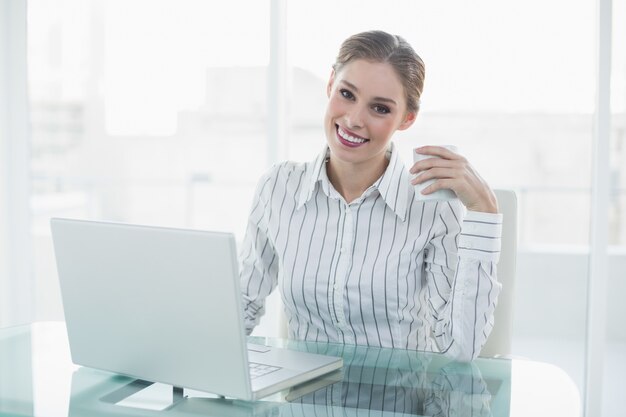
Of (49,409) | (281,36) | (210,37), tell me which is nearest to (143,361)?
(49,409)

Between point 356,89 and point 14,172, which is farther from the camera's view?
point 14,172

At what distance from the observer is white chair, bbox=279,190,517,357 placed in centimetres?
176

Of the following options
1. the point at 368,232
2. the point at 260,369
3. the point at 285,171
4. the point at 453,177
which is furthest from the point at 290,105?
the point at 260,369

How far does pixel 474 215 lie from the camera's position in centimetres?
153

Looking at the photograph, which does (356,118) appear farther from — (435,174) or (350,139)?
(435,174)

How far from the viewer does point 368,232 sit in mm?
1759

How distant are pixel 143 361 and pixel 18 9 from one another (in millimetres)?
2763

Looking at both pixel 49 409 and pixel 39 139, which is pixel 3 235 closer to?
pixel 39 139

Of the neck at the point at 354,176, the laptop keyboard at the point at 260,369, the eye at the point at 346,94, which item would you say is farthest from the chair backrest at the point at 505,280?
the laptop keyboard at the point at 260,369

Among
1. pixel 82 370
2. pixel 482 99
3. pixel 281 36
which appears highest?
pixel 281 36

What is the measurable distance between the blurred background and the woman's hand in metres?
1.32

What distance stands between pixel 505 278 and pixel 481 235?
0.91 ft

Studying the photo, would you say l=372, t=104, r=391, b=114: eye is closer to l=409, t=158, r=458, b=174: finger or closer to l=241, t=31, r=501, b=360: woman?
l=241, t=31, r=501, b=360: woman

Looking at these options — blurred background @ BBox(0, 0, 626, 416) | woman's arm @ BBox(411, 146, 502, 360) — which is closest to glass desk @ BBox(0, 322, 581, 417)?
woman's arm @ BBox(411, 146, 502, 360)
